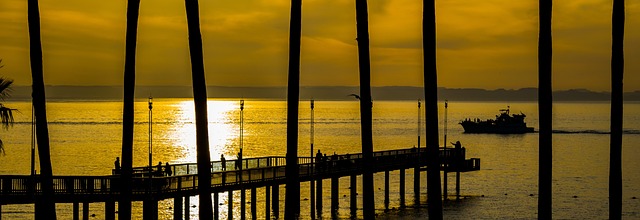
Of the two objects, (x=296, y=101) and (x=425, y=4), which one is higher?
(x=425, y=4)

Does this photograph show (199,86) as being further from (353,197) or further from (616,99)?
(353,197)

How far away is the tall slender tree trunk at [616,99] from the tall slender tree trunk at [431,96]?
201 inches

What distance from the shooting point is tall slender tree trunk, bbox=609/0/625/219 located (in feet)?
95.2

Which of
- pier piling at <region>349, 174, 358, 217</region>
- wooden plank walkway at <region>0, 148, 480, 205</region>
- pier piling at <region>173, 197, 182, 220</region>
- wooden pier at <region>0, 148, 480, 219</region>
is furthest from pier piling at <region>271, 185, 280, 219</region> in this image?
pier piling at <region>173, 197, 182, 220</region>

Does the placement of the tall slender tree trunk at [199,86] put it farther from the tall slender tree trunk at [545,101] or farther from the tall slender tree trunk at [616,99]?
the tall slender tree trunk at [616,99]

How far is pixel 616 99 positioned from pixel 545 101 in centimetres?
314

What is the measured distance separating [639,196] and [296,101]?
2715 inches

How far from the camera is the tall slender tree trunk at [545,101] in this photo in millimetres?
27219

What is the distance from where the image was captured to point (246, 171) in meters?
50.6

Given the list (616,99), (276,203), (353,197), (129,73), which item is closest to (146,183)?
(129,73)

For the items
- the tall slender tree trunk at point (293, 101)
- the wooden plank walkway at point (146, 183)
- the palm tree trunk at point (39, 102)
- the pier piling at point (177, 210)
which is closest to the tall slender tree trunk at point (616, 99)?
the tall slender tree trunk at point (293, 101)

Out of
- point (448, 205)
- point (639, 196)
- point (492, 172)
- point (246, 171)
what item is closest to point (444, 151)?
point (448, 205)

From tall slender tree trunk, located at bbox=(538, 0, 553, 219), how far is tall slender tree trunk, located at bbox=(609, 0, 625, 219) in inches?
109

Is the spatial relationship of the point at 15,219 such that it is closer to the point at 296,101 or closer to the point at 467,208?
the point at 467,208
